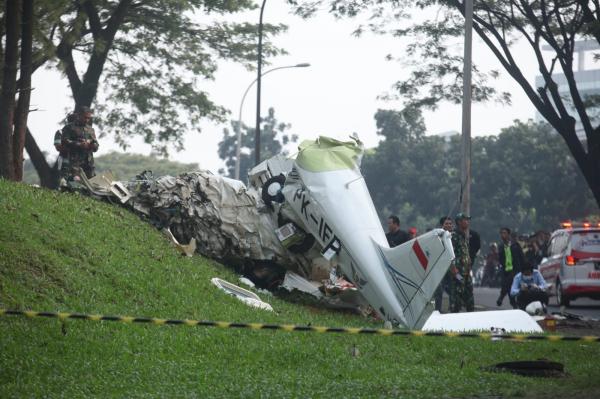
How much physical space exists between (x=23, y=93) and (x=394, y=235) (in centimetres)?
722

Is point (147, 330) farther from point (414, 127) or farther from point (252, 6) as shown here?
point (414, 127)

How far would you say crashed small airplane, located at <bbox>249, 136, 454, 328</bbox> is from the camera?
1494 centimetres

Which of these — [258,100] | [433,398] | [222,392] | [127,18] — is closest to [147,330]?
[222,392]

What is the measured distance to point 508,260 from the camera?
77.7ft

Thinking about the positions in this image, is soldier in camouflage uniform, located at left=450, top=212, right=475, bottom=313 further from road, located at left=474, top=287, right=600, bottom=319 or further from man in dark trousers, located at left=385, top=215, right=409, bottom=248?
road, located at left=474, top=287, right=600, bottom=319

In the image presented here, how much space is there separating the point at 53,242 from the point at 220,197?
13.9ft

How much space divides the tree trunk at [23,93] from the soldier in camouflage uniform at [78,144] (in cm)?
81

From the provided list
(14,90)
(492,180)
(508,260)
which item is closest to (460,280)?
(508,260)

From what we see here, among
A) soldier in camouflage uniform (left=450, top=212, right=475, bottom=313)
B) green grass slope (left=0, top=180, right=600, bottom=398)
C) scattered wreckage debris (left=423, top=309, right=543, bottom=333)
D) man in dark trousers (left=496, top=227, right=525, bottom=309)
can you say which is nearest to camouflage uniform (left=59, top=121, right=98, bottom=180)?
green grass slope (left=0, top=180, right=600, bottom=398)

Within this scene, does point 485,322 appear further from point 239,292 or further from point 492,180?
point 492,180

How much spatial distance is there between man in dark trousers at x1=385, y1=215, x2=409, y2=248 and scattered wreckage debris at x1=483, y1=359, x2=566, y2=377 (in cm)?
857

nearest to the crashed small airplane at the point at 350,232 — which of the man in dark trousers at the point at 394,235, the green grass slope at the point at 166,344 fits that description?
the green grass slope at the point at 166,344

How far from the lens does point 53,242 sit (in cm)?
1480

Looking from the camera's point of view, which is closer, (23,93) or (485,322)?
(485,322)
